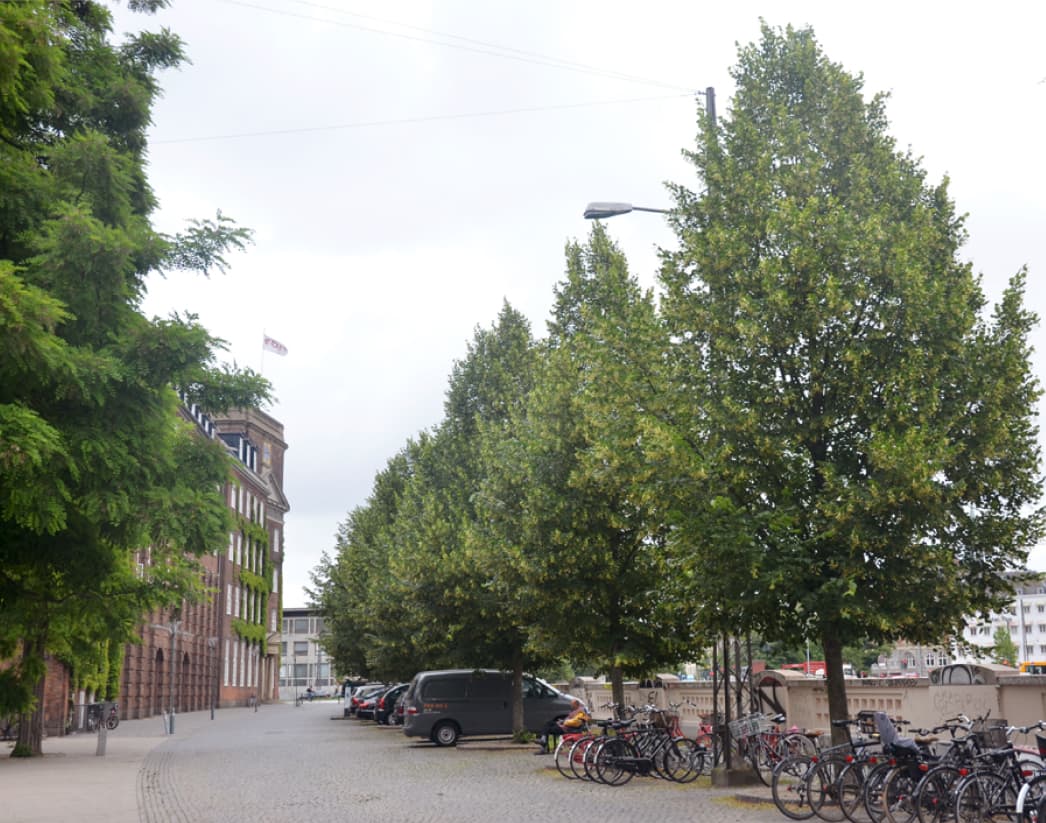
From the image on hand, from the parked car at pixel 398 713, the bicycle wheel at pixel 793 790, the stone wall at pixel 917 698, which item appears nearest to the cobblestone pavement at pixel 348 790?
the bicycle wheel at pixel 793 790

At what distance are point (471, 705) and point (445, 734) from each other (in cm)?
99

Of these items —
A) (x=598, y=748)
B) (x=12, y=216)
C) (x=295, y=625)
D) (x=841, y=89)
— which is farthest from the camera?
(x=295, y=625)

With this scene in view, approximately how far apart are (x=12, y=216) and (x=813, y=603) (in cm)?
1050

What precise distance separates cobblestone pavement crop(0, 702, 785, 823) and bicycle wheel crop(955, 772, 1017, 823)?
2410 millimetres

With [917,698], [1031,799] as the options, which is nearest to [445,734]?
[917,698]

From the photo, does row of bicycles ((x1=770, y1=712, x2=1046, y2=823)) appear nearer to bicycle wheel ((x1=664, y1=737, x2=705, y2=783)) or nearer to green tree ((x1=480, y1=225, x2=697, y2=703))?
bicycle wheel ((x1=664, y1=737, x2=705, y2=783))

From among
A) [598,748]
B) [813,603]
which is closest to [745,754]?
[598,748]

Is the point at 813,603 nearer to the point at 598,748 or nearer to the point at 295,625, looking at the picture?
the point at 598,748

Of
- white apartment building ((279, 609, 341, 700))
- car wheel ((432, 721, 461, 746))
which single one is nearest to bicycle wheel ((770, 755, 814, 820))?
car wheel ((432, 721, 461, 746))

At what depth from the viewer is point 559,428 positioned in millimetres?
25062

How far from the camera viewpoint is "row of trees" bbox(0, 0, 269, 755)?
1107 cm

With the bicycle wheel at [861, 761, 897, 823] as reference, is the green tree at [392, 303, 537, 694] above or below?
above

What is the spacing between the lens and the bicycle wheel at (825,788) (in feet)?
44.3

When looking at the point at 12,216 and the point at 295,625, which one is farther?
the point at 295,625
